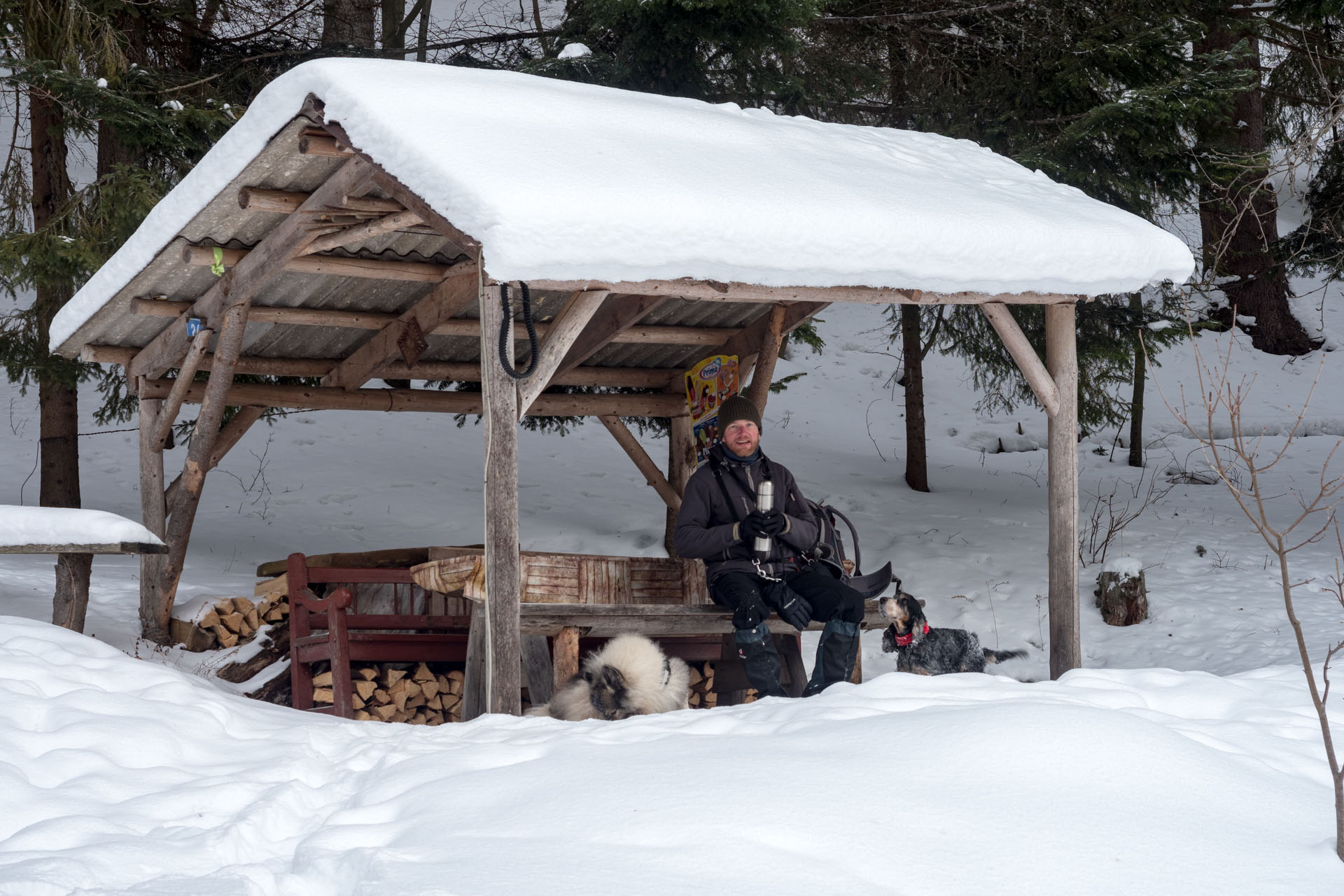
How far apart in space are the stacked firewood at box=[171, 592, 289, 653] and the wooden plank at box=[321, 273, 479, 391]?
1.72 m

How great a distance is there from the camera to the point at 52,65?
8688mm

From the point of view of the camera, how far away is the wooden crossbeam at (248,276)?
18.5 feet

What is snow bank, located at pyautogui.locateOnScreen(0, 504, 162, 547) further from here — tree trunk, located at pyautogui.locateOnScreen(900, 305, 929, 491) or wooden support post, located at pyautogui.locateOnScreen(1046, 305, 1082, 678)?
tree trunk, located at pyautogui.locateOnScreen(900, 305, 929, 491)

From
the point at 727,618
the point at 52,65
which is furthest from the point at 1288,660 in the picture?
the point at 52,65

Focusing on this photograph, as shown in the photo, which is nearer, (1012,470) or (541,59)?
(541,59)

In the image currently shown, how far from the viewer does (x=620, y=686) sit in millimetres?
5395

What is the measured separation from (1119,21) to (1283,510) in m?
5.36

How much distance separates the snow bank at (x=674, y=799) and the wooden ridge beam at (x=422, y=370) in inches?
158

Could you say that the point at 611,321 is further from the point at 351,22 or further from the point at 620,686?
the point at 351,22

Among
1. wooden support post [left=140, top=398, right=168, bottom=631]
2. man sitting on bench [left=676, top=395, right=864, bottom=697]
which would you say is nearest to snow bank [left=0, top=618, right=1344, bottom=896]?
man sitting on bench [left=676, top=395, right=864, bottom=697]

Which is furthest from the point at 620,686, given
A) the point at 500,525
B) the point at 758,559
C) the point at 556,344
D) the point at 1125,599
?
the point at 1125,599

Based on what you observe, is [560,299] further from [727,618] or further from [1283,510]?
[1283,510]

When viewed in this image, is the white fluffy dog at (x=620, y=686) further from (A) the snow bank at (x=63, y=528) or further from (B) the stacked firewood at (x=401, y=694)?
(A) the snow bank at (x=63, y=528)

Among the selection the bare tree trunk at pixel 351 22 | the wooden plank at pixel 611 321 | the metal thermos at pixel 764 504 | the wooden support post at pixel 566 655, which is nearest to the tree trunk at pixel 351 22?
the bare tree trunk at pixel 351 22
